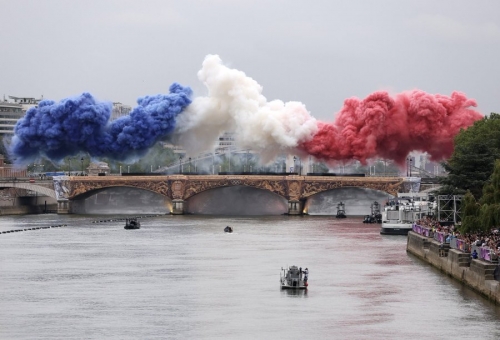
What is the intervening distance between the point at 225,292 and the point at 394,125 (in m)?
93.7

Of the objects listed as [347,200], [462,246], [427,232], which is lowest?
[462,246]

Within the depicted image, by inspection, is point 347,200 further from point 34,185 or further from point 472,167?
point 472,167

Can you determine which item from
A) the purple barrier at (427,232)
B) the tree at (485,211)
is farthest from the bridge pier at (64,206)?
the tree at (485,211)

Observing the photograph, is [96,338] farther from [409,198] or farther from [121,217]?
[121,217]

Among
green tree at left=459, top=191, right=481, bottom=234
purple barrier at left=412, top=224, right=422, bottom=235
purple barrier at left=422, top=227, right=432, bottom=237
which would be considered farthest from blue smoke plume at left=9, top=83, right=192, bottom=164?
green tree at left=459, top=191, right=481, bottom=234

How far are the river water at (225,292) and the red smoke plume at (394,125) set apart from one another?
41.7 metres

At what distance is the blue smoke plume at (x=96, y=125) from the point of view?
178 meters

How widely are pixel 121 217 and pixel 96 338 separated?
115 meters

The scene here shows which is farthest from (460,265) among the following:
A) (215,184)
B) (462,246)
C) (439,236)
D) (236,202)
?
(236,202)

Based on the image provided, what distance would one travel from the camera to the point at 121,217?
177 metres

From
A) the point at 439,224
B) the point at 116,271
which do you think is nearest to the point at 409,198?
the point at 439,224

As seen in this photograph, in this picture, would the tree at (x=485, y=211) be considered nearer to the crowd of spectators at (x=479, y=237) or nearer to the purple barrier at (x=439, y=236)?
the crowd of spectators at (x=479, y=237)

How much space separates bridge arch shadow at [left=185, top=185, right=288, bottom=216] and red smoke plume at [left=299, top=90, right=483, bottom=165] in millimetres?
17944

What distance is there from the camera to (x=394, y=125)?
169 m
